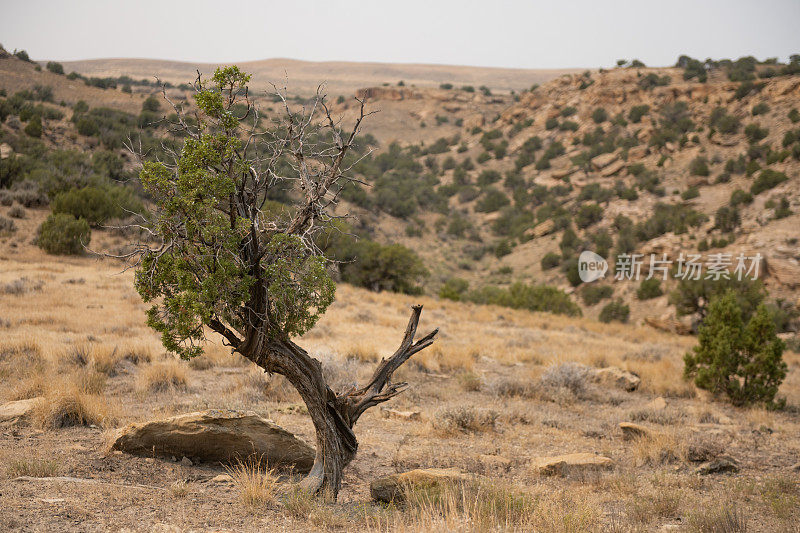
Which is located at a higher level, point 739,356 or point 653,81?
point 653,81

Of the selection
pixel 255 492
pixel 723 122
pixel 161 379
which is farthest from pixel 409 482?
pixel 723 122

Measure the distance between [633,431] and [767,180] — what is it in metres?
32.0

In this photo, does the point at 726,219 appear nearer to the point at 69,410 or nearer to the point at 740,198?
the point at 740,198

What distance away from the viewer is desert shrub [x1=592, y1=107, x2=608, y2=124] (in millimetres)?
52438

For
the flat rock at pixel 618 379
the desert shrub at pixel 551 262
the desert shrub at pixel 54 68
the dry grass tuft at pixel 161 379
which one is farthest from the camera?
the desert shrub at pixel 54 68

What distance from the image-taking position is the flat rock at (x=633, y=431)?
7688 millimetres

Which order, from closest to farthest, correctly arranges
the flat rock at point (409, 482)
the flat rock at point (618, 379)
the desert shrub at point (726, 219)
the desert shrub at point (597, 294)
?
the flat rock at point (409, 482) < the flat rock at point (618, 379) < the desert shrub at point (597, 294) < the desert shrub at point (726, 219)

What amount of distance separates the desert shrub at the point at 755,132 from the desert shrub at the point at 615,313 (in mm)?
21030

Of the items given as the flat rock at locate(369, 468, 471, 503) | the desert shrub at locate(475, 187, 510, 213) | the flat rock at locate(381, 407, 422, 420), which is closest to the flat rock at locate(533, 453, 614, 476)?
the flat rock at locate(369, 468, 471, 503)

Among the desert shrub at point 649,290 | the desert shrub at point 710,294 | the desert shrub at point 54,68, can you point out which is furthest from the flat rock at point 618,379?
the desert shrub at point 54,68

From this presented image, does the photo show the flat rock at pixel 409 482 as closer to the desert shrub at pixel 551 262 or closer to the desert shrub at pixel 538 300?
the desert shrub at pixel 538 300

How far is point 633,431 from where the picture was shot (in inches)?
311

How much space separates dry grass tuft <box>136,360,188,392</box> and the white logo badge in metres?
28.6

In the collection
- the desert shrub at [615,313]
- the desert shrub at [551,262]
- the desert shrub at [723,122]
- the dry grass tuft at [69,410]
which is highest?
the desert shrub at [723,122]
